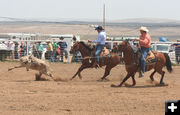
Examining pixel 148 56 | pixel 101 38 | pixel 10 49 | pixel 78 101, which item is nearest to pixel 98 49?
pixel 101 38

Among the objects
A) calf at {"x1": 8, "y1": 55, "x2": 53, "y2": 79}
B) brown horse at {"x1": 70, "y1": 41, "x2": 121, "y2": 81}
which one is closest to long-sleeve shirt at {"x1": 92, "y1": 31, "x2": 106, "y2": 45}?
brown horse at {"x1": 70, "y1": 41, "x2": 121, "y2": 81}

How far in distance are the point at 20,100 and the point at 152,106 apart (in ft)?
9.93

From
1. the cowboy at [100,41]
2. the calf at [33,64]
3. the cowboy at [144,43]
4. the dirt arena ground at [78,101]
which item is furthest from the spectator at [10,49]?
the cowboy at [144,43]

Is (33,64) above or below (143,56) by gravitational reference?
below

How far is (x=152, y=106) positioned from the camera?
8.44 m

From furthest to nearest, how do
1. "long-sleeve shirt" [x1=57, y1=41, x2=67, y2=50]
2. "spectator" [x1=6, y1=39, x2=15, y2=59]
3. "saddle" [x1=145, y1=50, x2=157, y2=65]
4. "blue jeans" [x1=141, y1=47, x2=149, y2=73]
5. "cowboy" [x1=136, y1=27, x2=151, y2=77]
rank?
"spectator" [x1=6, y1=39, x2=15, y2=59] < "long-sleeve shirt" [x1=57, y1=41, x2=67, y2=50] < "saddle" [x1=145, y1=50, x2=157, y2=65] < "blue jeans" [x1=141, y1=47, x2=149, y2=73] < "cowboy" [x1=136, y1=27, x2=151, y2=77]

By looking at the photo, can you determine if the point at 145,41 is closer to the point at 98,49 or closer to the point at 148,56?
the point at 148,56

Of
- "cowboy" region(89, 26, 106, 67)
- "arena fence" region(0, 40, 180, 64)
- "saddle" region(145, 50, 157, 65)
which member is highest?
"cowboy" region(89, 26, 106, 67)

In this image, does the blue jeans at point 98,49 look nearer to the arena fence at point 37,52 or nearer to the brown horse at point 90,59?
the brown horse at point 90,59

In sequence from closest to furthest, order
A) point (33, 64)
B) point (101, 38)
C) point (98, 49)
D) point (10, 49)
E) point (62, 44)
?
point (33, 64), point (101, 38), point (98, 49), point (62, 44), point (10, 49)

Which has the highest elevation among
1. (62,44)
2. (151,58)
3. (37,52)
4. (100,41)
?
(100,41)

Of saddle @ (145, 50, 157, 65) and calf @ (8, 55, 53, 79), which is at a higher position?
saddle @ (145, 50, 157, 65)

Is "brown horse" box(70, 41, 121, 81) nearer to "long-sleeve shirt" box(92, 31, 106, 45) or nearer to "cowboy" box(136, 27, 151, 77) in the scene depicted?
"long-sleeve shirt" box(92, 31, 106, 45)

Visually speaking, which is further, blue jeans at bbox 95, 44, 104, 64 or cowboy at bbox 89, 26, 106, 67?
blue jeans at bbox 95, 44, 104, 64
